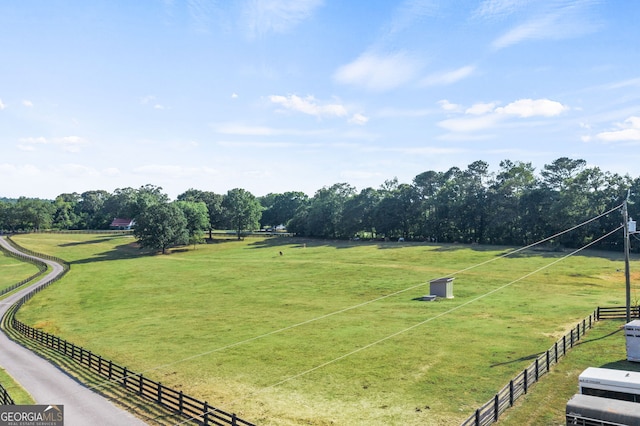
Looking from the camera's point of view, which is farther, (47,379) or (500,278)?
(500,278)

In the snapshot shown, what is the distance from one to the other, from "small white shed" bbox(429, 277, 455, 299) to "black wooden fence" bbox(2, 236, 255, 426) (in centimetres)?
3391

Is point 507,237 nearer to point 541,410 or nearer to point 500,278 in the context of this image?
point 500,278

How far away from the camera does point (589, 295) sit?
4938 centimetres

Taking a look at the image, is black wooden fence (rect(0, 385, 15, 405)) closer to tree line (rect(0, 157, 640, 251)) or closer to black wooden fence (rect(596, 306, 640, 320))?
black wooden fence (rect(596, 306, 640, 320))

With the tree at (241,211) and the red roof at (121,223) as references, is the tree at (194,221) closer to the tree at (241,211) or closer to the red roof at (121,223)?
the tree at (241,211)

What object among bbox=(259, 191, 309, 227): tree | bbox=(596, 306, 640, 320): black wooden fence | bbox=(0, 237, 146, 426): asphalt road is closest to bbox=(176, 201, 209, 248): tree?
bbox=(259, 191, 309, 227): tree

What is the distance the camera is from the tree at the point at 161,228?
111875 millimetres

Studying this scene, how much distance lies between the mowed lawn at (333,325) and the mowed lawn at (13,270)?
854cm

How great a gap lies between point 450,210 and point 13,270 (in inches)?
4043

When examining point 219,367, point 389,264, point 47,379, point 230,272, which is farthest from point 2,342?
point 389,264

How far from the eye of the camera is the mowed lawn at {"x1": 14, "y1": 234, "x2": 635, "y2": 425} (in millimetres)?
23688

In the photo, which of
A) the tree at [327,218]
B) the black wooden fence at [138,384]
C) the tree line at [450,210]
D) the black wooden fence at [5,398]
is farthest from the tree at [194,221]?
the black wooden fence at [5,398]

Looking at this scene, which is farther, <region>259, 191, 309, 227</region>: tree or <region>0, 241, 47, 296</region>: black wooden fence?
<region>259, 191, 309, 227</region>: tree

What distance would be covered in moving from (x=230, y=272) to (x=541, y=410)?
2526 inches
